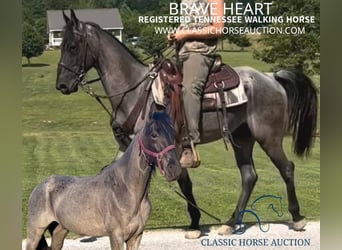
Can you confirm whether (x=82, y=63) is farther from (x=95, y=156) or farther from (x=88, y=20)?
(x=95, y=156)

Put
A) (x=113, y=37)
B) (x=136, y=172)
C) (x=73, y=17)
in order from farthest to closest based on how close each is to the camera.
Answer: (x=113, y=37)
(x=73, y=17)
(x=136, y=172)

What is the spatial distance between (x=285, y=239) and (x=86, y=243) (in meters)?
1.33

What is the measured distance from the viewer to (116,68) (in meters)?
4.03

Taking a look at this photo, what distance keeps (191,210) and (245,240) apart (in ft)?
1.36

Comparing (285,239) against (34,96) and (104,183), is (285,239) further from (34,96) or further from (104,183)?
(34,96)

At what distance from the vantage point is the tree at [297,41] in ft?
12.9

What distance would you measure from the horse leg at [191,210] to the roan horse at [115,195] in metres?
0.63

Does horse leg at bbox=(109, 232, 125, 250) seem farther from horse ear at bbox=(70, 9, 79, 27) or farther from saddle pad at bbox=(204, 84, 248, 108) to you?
horse ear at bbox=(70, 9, 79, 27)

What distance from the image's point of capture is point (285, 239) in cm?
405

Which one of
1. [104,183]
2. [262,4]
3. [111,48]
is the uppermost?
[262,4]

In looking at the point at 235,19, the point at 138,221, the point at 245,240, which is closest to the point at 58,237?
the point at 138,221

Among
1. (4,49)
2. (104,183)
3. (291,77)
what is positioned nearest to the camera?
(104,183)

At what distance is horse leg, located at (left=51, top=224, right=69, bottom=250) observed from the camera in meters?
3.76

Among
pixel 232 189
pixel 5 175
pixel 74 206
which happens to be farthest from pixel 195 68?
pixel 5 175
